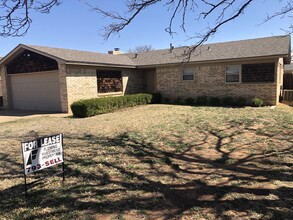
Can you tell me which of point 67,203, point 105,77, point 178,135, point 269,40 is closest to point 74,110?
point 105,77

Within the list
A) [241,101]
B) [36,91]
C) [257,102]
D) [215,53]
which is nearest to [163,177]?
[257,102]

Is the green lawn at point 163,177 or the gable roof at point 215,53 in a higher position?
the gable roof at point 215,53

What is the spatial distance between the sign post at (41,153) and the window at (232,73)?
44.7 feet

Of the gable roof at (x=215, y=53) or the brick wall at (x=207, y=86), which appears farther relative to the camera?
the brick wall at (x=207, y=86)

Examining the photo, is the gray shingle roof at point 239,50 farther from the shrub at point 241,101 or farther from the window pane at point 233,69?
the shrub at point 241,101

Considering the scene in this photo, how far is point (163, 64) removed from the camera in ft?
60.1

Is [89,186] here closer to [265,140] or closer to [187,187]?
[187,187]

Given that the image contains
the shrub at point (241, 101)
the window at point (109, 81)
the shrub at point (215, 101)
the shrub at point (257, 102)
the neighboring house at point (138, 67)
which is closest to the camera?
the shrub at point (257, 102)

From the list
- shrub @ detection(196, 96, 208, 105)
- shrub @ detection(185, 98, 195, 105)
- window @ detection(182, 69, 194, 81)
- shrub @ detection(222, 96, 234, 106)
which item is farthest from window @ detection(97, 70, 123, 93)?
shrub @ detection(222, 96, 234, 106)

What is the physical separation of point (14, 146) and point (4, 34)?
3.73 meters

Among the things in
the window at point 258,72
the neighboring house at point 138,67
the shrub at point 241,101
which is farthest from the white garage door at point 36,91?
the window at point 258,72

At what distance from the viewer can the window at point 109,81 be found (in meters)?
17.2

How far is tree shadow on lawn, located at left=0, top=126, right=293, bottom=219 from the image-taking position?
354 cm

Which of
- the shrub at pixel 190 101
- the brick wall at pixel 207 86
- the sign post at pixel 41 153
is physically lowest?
the shrub at pixel 190 101
